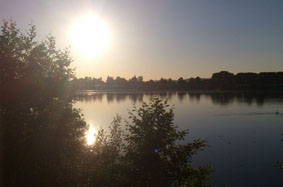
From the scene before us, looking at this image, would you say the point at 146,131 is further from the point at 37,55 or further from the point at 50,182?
the point at 37,55

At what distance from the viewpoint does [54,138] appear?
1438 cm

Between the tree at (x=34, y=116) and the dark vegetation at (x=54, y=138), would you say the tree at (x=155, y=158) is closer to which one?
the dark vegetation at (x=54, y=138)

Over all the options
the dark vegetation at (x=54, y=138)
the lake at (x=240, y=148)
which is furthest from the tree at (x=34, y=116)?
the lake at (x=240, y=148)

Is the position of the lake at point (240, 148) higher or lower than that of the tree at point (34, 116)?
lower

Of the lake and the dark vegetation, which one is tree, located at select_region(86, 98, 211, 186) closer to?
the dark vegetation

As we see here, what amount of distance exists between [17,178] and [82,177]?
3.74 meters

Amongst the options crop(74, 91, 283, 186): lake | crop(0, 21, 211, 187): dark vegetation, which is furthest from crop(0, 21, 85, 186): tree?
crop(74, 91, 283, 186): lake

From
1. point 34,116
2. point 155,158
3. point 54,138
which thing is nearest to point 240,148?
point 155,158

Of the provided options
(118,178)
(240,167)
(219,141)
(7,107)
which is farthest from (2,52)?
(219,141)

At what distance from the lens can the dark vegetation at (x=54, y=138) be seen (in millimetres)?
12445

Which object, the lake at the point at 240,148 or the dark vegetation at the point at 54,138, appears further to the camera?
the lake at the point at 240,148

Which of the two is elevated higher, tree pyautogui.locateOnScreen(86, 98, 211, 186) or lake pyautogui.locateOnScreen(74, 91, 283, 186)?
tree pyautogui.locateOnScreen(86, 98, 211, 186)

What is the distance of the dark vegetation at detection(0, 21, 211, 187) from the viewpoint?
12.4 metres

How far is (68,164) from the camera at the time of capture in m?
14.4
